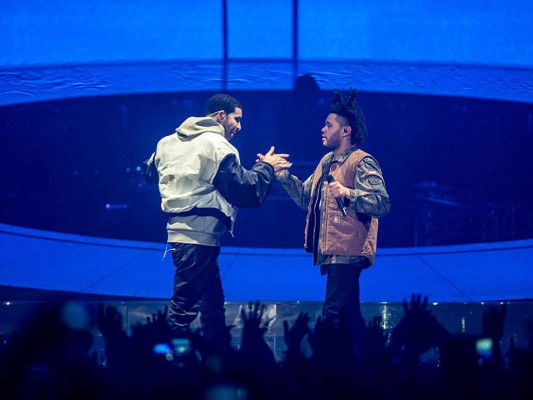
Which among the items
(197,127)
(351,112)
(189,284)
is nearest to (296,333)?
(189,284)

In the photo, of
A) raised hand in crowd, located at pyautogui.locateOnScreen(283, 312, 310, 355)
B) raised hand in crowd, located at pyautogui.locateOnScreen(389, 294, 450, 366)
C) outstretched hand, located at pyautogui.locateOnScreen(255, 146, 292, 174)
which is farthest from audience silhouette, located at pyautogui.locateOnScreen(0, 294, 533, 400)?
outstretched hand, located at pyautogui.locateOnScreen(255, 146, 292, 174)

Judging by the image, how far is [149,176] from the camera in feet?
14.8

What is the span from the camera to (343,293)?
4129 mm

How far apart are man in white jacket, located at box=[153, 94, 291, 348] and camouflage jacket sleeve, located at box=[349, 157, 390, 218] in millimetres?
481

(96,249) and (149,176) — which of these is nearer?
(149,176)

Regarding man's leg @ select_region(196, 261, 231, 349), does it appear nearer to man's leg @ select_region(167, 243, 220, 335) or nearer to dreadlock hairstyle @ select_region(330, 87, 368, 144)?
man's leg @ select_region(167, 243, 220, 335)

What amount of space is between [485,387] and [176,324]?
281cm

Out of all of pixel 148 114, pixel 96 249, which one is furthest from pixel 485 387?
pixel 148 114

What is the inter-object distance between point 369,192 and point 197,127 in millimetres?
1139

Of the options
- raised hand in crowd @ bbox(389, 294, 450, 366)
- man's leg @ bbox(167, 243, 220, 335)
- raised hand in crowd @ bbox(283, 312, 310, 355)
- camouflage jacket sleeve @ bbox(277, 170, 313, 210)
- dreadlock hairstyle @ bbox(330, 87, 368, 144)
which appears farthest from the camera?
camouflage jacket sleeve @ bbox(277, 170, 313, 210)

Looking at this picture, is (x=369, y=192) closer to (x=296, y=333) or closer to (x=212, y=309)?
(x=212, y=309)

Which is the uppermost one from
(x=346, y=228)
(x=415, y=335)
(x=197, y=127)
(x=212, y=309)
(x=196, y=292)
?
(x=197, y=127)

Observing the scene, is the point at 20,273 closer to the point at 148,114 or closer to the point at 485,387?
the point at 148,114

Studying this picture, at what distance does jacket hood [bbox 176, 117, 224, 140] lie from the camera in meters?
4.20
